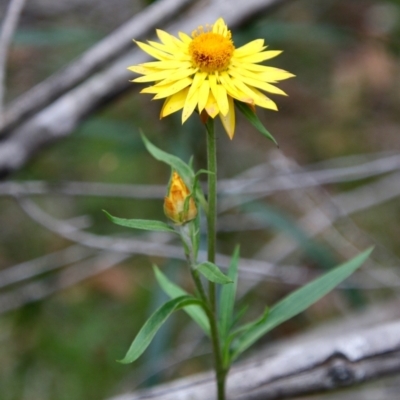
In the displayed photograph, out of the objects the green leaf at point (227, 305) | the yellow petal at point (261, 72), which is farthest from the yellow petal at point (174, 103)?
the green leaf at point (227, 305)

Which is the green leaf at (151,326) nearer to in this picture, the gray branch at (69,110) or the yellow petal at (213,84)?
the yellow petal at (213,84)

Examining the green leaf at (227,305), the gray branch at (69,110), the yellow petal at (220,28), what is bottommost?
the green leaf at (227,305)

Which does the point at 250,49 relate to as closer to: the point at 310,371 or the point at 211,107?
the point at 211,107

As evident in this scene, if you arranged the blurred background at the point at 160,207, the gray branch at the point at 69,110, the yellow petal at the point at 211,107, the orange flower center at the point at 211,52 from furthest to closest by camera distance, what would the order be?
the blurred background at the point at 160,207 < the gray branch at the point at 69,110 < the orange flower center at the point at 211,52 < the yellow petal at the point at 211,107

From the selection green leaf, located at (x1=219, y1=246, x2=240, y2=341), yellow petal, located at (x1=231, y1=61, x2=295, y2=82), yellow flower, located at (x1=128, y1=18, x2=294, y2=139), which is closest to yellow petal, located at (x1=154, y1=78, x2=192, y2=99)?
yellow flower, located at (x1=128, y1=18, x2=294, y2=139)

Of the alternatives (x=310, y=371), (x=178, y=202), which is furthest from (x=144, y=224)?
(x=310, y=371)

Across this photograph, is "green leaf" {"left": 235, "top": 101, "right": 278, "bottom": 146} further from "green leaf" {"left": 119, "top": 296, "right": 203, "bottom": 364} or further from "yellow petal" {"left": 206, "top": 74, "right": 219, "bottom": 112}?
"green leaf" {"left": 119, "top": 296, "right": 203, "bottom": 364}
